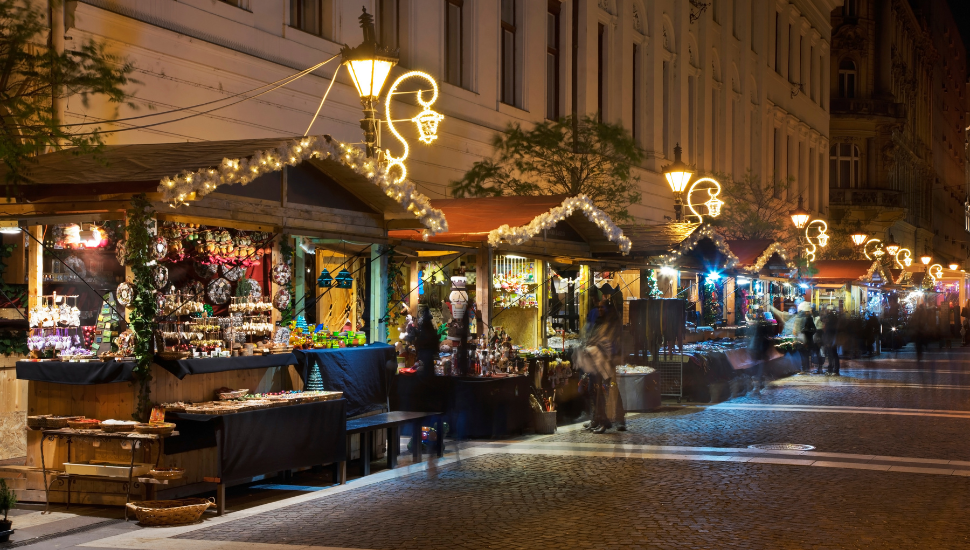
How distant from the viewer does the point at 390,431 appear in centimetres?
1253

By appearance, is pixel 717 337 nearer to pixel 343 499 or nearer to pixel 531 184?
pixel 531 184

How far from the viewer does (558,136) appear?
80.0 ft

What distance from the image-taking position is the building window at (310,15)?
61.2 ft

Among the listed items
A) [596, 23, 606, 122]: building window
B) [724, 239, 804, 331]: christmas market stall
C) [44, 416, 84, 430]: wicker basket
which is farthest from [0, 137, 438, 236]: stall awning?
[596, 23, 606, 122]: building window

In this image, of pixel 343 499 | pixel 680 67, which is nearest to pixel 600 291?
pixel 343 499

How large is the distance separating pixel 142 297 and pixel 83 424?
1254 millimetres

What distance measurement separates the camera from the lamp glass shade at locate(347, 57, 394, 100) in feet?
42.3

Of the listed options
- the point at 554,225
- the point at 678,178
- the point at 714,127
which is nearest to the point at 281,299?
the point at 554,225

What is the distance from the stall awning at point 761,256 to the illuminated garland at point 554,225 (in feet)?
20.0

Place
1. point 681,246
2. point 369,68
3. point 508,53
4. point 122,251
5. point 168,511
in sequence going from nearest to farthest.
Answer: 1. point 168,511
2. point 122,251
3. point 369,68
4. point 681,246
5. point 508,53

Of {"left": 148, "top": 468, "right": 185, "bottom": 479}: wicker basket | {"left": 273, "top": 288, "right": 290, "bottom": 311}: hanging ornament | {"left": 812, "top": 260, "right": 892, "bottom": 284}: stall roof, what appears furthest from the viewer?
{"left": 812, "top": 260, "right": 892, "bottom": 284}: stall roof

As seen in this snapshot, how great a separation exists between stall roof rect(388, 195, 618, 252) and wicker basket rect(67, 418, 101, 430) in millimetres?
6065

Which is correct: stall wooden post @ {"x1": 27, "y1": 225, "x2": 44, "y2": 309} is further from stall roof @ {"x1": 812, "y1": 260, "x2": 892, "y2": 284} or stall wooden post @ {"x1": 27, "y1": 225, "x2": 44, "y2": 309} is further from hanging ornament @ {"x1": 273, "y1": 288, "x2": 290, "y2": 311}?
stall roof @ {"x1": 812, "y1": 260, "x2": 892, "y2": 284}

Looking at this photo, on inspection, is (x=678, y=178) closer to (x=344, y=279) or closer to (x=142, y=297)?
(x=344, y=279)
